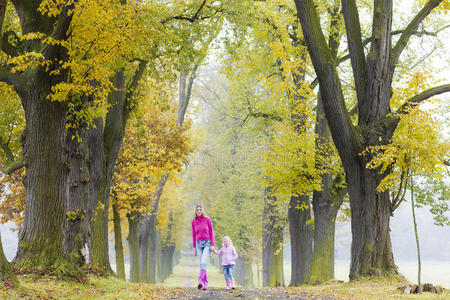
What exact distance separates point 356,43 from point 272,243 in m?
14.0

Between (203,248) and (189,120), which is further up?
(189,120)

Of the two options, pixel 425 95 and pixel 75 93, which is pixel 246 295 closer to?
pixel 75 93

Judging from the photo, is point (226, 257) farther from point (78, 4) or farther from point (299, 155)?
point (78, 4)

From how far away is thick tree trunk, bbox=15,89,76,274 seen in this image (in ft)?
28.3

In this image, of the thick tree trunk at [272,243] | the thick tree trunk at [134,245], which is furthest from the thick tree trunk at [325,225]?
the thick tree trunk at [134,245]

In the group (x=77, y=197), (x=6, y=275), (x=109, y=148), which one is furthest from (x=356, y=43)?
(x=6, y=275)

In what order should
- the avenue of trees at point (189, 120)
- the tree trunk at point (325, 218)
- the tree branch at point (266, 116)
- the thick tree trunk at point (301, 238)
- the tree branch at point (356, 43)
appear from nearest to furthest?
1. the avenue of trees at point (189, 120)
2. the tree branch at point (356, 43)
3. the tree trunk at point (325, 218)
4. the thick tree trunk at point (301, 238)
5. the tree branch at point (266, 116)

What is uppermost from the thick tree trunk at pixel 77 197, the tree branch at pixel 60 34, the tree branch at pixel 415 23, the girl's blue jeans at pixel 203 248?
the tree branch at pixel 415 23

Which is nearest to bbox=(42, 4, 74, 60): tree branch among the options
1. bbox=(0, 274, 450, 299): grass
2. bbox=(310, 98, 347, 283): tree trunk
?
bbox=(0, 274, 450, 299): grass

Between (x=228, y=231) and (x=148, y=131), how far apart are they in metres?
15.0

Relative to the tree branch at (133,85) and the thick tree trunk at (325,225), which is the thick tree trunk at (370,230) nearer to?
the thick tree trunk at (325,225)

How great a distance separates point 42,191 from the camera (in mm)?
8672

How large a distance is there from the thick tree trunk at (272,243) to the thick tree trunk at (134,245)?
21.2ft

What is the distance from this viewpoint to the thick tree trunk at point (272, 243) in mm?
22305
